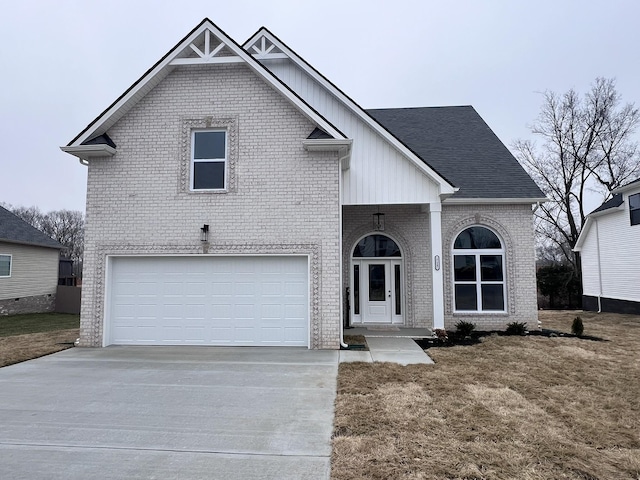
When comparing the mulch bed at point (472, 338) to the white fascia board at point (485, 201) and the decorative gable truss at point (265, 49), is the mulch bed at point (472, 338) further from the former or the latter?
the decorative gable truss at point (265, 49)

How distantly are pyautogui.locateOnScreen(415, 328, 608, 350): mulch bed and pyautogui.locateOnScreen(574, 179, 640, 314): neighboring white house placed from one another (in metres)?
8.28

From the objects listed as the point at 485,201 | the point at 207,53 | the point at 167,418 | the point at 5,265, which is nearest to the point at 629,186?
the point at 485,201

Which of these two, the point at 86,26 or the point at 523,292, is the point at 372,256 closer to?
the point at 523,292

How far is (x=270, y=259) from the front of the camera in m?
9.59

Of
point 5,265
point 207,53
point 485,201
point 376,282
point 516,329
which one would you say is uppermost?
point 207,53

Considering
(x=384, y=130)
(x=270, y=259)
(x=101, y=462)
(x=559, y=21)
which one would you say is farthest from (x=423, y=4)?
(x=101, y=462)

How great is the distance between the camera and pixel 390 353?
861 cm

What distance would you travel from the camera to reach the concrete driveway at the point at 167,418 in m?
3.71

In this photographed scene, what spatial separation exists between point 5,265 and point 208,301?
1704 cm

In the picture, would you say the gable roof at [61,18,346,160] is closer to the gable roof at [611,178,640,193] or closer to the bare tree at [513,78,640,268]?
the gable roof at [611,178,640,193]

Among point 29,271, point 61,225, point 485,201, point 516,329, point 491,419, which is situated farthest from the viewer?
point 61,225

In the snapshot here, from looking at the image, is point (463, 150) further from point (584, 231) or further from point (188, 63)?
point (584, 231)

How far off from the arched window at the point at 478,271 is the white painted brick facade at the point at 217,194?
5296mm

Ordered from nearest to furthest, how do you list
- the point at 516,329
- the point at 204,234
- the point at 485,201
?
1. the point at 204,234
2. the point at 516,329
3. the point at 485,201
